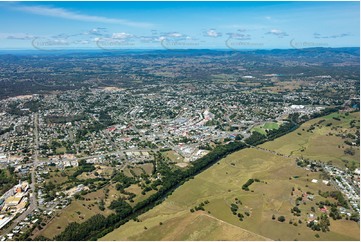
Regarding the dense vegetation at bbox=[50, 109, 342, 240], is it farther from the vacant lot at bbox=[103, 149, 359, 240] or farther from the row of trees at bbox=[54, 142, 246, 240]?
the vacant lot at bbox=[103, 149, 359, 240]

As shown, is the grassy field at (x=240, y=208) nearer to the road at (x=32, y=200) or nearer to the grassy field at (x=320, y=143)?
the grassy field at (x=320, y=143)

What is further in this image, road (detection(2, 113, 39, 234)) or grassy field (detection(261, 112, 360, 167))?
grassy field (detection(261, 112, 360, 167))

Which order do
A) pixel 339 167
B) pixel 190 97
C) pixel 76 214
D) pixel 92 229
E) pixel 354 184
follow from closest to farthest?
pixel 92 229 < pixel 76 214 < pixel 354 184 < pixel 339 167 < pixel 190 97

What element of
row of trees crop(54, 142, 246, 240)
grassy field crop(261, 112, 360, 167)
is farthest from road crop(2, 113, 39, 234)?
grassy field crop(261, 112, 360, 167)

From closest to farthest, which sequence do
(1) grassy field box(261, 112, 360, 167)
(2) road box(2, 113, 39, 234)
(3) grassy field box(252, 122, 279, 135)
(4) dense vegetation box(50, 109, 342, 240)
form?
(4) dense vegetation box(50, 109, 342, 240) → (2) road box(2, 113, 39, 234) → (1) grassy field box(261, 112, 360, 167) → (3) grassy field box(252, 122, 279, 135)

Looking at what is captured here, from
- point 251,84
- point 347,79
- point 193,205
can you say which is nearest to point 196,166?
point 193,205

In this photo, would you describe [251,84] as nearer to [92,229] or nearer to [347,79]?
[347,79]
